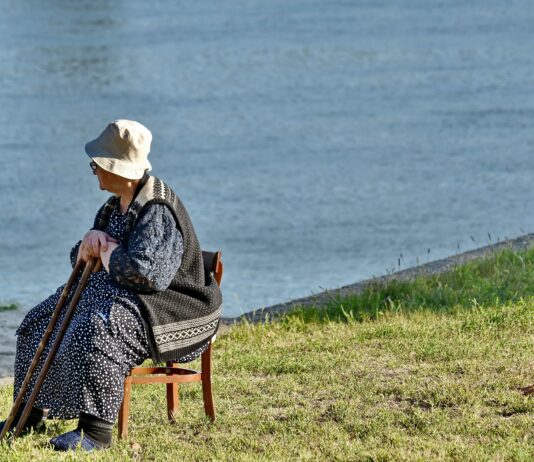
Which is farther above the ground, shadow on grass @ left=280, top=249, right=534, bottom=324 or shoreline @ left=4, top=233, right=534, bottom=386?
shadow on grass @ left=280, top=249, right=534, bottom=324

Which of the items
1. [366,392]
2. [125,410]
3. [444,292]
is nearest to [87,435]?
[125,410]

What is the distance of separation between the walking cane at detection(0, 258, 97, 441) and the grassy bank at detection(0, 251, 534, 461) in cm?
9

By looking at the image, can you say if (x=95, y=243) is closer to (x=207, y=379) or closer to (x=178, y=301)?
(x=178, y=301)

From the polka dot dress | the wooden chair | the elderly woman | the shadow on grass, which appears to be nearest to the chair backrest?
the wooden chair

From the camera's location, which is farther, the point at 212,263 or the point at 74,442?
the point at 212,263

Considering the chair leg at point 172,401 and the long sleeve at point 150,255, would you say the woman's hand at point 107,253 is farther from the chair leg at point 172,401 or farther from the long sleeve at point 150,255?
the chair leg at point 172,401

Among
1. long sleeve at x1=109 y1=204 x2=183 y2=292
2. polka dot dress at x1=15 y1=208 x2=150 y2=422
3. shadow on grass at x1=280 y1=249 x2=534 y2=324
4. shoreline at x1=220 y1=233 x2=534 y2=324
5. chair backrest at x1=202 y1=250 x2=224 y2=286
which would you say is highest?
long sleeve at x1=109 y1=204 x2=183 y2=292

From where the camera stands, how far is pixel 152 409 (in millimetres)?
5324

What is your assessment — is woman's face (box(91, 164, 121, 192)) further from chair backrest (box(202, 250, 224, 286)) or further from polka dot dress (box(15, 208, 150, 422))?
chair backrest (box(202, 250, 224, 286))

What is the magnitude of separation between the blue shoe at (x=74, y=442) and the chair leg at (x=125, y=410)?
0.68 feet

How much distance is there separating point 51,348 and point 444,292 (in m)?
3.44

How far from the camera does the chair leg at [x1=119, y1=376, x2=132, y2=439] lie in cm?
473

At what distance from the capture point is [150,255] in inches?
179

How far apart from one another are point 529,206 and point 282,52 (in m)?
9.79
